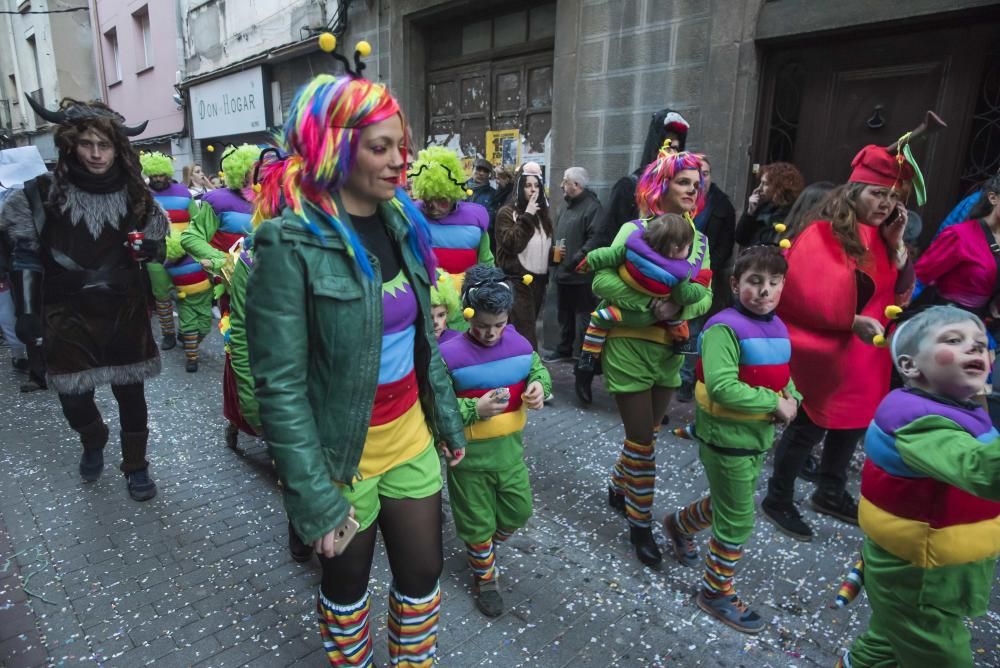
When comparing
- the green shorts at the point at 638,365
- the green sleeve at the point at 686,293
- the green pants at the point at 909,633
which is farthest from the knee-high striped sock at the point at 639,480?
the green pants at the point at 909,633

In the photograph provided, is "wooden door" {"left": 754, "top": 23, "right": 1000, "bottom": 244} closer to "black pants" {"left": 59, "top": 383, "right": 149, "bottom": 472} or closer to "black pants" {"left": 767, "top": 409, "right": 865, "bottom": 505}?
"black pants" {"left": 767, "top": 409, "right": 865, "bottom": 505}

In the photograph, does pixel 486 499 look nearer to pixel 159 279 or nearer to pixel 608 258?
pixel 608 258

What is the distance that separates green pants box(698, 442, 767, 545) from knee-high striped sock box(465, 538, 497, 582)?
37.6 inches

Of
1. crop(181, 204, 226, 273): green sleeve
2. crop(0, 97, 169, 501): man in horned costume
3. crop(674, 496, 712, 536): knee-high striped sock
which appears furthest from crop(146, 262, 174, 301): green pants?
crop(674, 496, 712, 536): knee-high striped sock

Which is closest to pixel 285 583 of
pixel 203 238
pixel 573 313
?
pixel 203 238

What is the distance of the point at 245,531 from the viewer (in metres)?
3.29

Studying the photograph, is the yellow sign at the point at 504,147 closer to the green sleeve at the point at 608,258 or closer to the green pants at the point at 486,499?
the green sleeve at the point at 608,258

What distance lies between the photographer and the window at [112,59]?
17219 mm

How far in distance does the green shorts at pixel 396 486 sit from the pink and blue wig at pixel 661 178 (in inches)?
73.3

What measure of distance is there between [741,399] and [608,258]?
3.60ft

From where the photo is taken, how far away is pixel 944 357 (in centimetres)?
168

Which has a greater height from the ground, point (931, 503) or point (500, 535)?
point (931, 503)

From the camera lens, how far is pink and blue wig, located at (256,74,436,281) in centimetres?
155

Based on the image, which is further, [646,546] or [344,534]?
[646,546]
